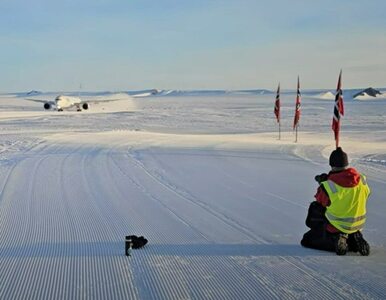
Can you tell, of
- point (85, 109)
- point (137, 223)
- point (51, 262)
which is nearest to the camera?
point (51, 262)

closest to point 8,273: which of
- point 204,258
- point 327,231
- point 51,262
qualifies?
point 51,262

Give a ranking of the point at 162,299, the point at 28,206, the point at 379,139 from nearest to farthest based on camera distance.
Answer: the point at 162,299 → the point at 28,206 → the point at 379,139

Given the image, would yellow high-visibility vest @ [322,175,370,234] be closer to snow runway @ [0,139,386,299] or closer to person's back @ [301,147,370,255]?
person's back @ [301,147,370,255]

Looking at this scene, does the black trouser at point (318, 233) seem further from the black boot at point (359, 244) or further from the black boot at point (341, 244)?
the black boot at point (359, 244)

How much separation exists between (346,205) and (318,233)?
21.1 inches

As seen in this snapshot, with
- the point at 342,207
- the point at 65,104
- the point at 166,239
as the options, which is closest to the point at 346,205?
the point at 342,207

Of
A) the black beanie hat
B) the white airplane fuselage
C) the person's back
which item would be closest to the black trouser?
the person's back

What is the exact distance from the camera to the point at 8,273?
4.83 metres

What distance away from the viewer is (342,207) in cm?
524

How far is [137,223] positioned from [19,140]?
14.3m

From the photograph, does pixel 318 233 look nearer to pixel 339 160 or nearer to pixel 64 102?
pixel 339 160

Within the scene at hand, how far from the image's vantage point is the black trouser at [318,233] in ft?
17.9

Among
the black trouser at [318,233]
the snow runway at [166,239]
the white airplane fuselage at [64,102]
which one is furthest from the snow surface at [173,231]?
the white airplane fuselage at [64,102]

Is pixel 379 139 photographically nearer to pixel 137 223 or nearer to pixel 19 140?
pixel 19 140
